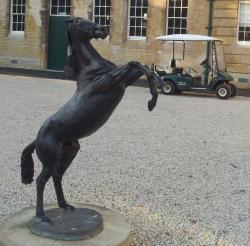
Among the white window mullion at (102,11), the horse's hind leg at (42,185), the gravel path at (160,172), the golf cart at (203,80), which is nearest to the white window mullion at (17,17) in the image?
the white window mullion at (102,11)

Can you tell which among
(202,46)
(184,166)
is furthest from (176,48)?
(184,166)

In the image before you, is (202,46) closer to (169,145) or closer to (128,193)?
(169,145)

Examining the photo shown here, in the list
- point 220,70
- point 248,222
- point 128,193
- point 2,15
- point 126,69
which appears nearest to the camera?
point 126,69

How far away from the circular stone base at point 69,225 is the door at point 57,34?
20359mm

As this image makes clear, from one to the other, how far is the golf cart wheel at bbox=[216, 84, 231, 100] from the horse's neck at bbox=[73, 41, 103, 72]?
12.7 m

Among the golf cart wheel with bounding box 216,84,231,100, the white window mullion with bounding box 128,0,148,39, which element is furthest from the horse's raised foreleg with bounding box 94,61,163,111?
the white window mullion with bounding box 128,0,148,39

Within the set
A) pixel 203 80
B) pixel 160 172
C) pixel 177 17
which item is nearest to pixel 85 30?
pixel 160 172

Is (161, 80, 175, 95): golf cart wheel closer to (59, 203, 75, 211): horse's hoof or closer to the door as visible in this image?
the door

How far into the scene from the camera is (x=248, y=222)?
551 cm

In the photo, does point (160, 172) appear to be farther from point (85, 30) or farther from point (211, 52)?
point (211, 52)

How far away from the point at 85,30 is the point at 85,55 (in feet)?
0.64

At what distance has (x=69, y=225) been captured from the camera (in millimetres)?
4258

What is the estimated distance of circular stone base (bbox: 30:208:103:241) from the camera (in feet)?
13.5

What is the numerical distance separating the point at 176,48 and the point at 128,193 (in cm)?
1544
